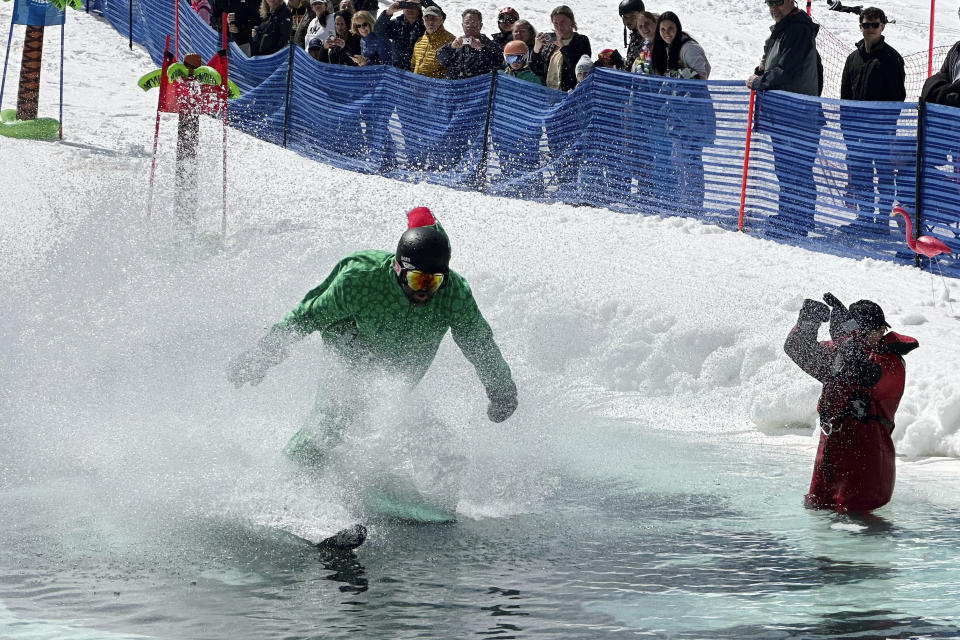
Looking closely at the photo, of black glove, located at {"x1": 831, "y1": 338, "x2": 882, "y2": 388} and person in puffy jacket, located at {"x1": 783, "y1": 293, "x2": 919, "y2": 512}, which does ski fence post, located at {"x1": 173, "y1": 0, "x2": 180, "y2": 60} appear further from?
black glove, located at {"x1": 831, "y1": 338, "x2": 882, "y2": 388}

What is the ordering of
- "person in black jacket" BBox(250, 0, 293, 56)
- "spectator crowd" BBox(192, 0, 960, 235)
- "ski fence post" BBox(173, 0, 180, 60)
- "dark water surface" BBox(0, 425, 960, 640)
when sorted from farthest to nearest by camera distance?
"ski fence post" BBox(173, 0, 180, 60)
"person in black jacket" BBox(250, 0, 293, 56)
"spectator crowd" BBox(192, 0, 960, 235)
"dark water surface" BBox(0, 425, 960, 640)

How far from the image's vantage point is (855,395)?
612cm

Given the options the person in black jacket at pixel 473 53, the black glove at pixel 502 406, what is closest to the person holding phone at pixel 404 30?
the person in black jacket at pixel 473 53

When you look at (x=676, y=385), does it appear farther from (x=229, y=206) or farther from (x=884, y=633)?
(x=229, y=206)

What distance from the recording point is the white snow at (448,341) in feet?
23.8

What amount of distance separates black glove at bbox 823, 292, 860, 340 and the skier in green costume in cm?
159

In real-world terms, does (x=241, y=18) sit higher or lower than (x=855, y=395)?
higher

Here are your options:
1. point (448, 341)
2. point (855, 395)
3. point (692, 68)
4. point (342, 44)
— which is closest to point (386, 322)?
point (855, 395)

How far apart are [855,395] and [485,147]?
815 cm

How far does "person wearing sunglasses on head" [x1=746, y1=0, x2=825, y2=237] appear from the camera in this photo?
1082 cm

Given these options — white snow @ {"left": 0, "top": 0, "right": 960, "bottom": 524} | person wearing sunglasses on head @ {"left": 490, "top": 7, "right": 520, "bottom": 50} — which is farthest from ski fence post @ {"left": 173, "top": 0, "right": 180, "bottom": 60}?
person wearing sunglasses on head @ {"left": 490, "top": 7, "right": 520, "bottom": 50}

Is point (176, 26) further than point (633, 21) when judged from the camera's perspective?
Yes

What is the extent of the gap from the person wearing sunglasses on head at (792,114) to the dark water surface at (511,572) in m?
4.70

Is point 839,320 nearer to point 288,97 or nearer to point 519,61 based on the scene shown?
point 519,61
